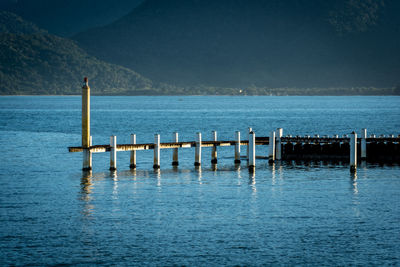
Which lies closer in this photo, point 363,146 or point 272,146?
point 272,146

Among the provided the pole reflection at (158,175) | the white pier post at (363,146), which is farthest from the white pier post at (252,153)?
the white pier post at (363,146)

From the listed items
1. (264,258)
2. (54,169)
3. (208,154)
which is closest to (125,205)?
(264,258)

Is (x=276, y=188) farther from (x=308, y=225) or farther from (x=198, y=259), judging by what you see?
(x=198, y=259)

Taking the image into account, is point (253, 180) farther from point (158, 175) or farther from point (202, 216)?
point (202, 216)

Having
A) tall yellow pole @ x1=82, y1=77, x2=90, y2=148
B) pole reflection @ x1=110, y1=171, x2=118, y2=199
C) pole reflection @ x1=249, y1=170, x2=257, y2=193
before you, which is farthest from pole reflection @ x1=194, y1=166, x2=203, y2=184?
tall yellow pole @ x1=82, y1=77, x2=90, y2=148

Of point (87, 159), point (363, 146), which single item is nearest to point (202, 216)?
point (87, 159)

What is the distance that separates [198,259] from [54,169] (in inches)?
1097

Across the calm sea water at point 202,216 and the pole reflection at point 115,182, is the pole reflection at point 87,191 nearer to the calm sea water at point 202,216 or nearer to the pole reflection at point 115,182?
the calm sea water at point 202,216

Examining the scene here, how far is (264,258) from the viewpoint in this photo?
78.6ft

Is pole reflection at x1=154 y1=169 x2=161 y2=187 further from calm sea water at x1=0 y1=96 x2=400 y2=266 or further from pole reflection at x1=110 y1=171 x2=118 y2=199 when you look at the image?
pole reflection at x1=110 y1=171 x2=118 y2=199

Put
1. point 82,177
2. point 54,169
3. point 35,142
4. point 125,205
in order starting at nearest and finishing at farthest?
point 125,205 < point 82,177 < point 54,169 < point 35,142

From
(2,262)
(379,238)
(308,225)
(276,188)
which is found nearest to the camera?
(2,262)

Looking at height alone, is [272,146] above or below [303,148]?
above

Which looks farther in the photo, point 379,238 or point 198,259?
point 379,238
